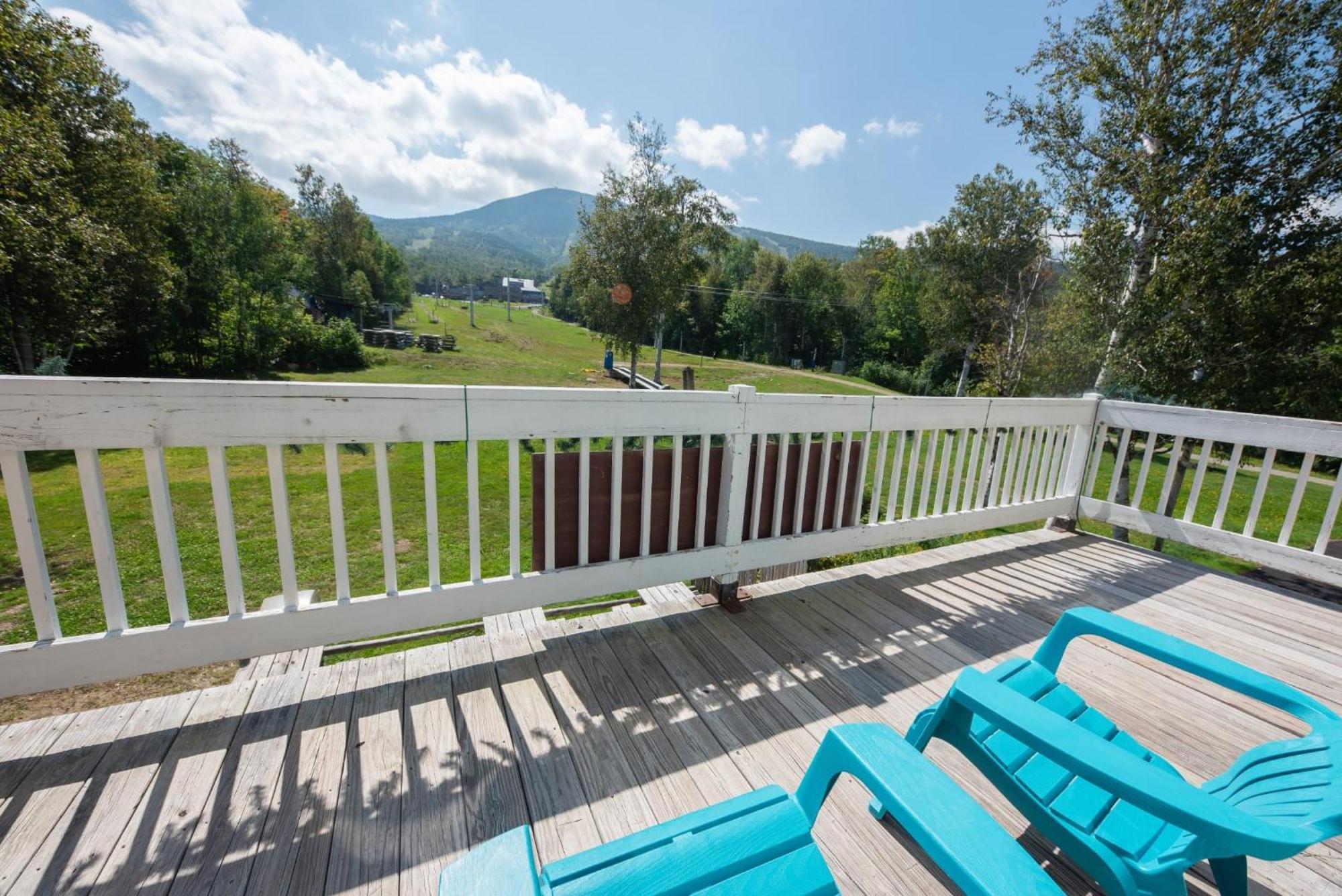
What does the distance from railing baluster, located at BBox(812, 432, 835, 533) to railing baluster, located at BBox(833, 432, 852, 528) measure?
2.8 inches

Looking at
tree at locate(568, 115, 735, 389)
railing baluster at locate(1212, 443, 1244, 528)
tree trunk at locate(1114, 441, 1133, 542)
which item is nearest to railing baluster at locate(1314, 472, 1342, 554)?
railing baluster at locate(1212, 443, 1244, 528)

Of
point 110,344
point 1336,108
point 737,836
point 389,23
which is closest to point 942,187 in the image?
point 1336,108

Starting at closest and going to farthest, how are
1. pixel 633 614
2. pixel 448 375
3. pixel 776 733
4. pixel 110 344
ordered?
pixel 776 733, pixel 633 614, pixel 110 344, pixel 448 375

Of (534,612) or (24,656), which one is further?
(534,612)

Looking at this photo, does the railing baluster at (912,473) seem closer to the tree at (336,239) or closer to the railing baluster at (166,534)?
the railing baluster at (166,534)

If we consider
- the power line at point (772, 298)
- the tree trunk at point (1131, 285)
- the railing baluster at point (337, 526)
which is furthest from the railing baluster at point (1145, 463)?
the power line at point (772, 298)

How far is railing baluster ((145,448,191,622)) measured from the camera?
4.95 feet

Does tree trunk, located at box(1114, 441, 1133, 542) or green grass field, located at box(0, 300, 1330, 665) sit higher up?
tree trunk, located at box(1114, 441, 1133, 542)

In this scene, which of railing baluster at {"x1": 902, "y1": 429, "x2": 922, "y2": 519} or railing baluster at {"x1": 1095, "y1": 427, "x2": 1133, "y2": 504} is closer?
railing baluster at {"x1": 902, "y1": 429, "x2": 922, "y2": 519}

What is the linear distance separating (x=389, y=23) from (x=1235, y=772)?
29.4 feet

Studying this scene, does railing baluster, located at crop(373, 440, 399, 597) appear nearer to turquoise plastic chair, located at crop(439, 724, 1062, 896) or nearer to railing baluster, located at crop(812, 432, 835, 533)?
turquoise plastic chair, located at crop(439, 724, 1062, 896)

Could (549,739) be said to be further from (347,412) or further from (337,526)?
(347,412)

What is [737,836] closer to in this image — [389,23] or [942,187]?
[389,23]

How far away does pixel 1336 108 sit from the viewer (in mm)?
5270
